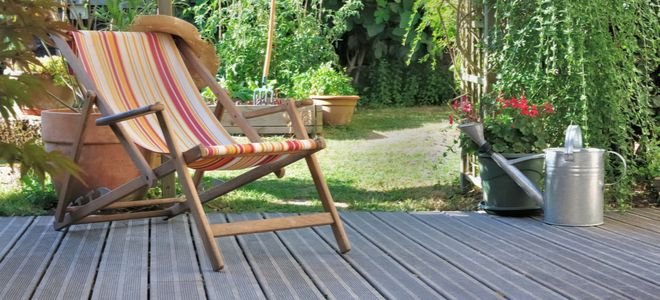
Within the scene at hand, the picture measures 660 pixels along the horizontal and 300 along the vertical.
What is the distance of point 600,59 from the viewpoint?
13.0 feet

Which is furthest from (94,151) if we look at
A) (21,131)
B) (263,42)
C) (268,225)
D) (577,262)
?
(263,42)

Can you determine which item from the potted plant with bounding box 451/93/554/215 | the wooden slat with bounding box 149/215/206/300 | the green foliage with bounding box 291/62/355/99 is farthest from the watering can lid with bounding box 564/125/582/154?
the green foliage with bounding box 291/62/355/99

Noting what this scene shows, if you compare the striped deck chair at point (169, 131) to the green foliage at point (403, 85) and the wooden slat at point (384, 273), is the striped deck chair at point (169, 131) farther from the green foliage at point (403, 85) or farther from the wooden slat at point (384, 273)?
the green foliage at point (403, 85)

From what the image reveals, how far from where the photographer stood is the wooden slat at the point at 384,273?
256 centimetres

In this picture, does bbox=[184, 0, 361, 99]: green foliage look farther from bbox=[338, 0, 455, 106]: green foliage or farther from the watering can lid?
the watering can lid

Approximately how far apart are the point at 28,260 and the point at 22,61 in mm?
1293

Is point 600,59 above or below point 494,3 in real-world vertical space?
below

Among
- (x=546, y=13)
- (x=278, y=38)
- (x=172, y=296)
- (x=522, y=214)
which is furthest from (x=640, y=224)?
(x=278, y=38)

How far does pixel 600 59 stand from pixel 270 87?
3730 millimetres

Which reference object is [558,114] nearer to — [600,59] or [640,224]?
[600,59]

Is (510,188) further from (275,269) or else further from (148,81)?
(148,81)

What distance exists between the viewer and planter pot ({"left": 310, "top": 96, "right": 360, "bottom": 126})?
7270mm

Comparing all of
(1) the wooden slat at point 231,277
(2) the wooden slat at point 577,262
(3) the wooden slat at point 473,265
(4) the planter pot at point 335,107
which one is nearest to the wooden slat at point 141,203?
(1) the wooden slat at point 231,277

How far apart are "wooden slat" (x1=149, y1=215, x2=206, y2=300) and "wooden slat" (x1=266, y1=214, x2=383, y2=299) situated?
362 millimetres
